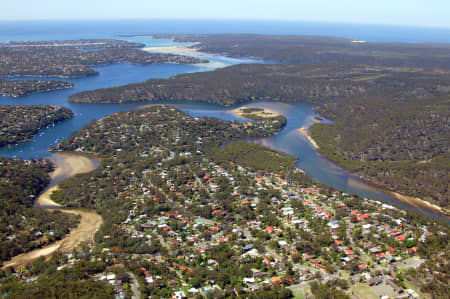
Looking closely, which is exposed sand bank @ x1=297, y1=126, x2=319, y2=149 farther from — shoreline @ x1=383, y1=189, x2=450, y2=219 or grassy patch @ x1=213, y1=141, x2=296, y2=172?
shoreline @ x1=383, y1=189, x2=450, y2=219

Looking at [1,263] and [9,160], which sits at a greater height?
[9,160]

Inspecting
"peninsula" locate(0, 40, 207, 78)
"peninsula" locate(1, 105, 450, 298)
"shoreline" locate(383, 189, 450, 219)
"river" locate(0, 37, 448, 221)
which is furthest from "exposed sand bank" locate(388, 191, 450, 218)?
"peninsula" locate(0, 40, 207, 78)

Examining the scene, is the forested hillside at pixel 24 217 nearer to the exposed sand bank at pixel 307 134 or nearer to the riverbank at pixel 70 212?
the riverbank at pixel 70 212

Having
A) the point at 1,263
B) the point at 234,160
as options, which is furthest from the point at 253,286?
the point at 234,160

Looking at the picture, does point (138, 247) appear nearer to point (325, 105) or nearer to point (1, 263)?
point (1, 263)

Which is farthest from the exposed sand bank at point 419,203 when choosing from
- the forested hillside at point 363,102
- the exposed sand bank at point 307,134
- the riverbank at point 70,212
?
the riverbank at point 70,212
